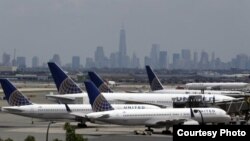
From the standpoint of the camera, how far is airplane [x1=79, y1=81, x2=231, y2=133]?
6950 centimetres

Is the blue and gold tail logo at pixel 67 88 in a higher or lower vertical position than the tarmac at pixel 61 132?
higher

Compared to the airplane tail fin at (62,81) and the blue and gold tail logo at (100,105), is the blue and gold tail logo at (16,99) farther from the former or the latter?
the airplane tail fin at (62,81)

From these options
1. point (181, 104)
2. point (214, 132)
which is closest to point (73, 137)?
point (214, 132)

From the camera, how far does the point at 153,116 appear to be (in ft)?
234

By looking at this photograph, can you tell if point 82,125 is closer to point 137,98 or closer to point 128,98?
point 128,98

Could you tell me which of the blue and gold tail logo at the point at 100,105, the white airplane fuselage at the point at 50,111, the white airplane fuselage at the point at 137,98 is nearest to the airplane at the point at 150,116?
the blue and gold tail logo at the point at 100,105

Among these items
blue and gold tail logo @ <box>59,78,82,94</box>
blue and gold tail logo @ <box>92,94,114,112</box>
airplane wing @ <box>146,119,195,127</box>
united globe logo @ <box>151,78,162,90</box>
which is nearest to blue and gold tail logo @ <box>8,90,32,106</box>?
blue and gold tail logo @ <box>92,94,114,112</box>

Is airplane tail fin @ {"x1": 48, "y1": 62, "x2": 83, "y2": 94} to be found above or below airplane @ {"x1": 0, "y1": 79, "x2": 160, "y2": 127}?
above

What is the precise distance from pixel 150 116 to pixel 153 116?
365mm

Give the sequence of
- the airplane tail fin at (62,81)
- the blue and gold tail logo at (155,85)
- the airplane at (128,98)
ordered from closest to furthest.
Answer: the airplane at (128,98)
the airplane tail fin at (62,81)
the blue and gold tail logo at (155,85)

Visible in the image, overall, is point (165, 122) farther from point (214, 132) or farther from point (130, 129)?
point (214, 132)

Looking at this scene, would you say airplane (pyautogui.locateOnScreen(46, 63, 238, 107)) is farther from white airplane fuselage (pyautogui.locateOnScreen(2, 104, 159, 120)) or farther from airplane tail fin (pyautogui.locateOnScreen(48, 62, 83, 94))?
white airplane fuselage (pyautogui.locateOnScreen(2, 104, 159, 120))

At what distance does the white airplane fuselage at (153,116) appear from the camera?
6938 centimetres

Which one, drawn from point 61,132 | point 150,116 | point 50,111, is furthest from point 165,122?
point 50,111
